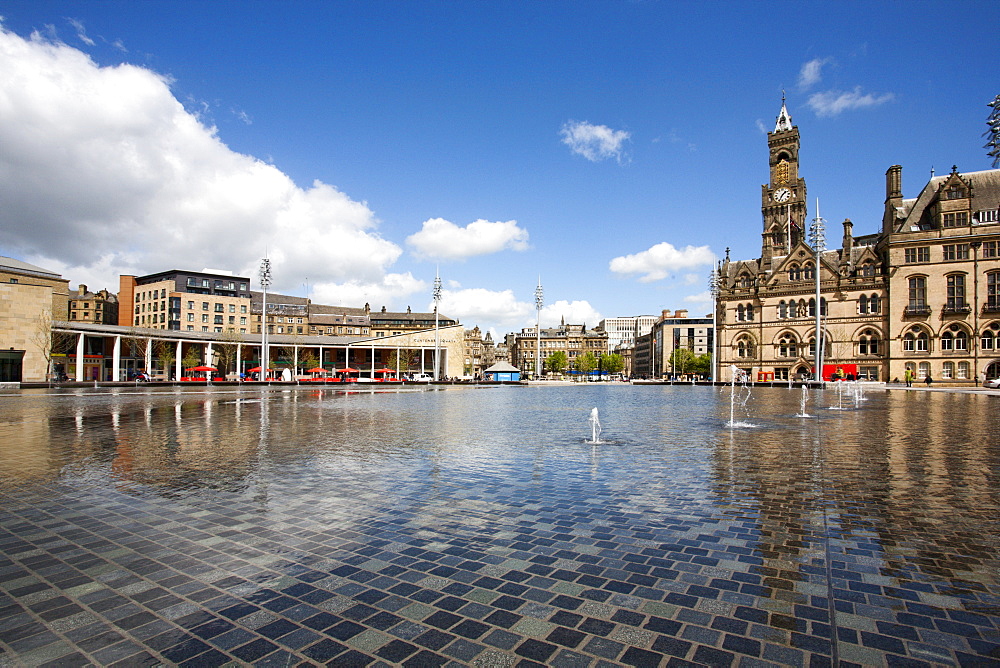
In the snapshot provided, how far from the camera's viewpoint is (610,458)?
10750mm

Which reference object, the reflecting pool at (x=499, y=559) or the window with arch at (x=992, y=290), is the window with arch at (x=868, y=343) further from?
the reflecting pool at (x=499, y=559)

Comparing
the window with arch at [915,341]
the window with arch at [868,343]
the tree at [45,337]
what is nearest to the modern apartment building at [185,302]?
the tree at [45,337]

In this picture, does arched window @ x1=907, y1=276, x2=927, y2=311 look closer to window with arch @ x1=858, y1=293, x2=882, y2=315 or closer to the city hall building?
the city hall building

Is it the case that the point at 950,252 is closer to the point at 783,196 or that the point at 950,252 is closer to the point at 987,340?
the point at 987,340

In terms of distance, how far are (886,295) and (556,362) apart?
323 ft

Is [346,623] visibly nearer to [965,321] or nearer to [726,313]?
[965,321]

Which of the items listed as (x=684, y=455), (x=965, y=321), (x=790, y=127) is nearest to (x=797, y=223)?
(x=790, y=127)

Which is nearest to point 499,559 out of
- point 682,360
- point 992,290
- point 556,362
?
point 992,290

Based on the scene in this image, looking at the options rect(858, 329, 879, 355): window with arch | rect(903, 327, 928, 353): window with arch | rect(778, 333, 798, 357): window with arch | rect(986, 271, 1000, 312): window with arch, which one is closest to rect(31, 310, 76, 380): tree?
rect(778, 333, 798, 357): window with arch

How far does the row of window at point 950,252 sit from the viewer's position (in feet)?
189

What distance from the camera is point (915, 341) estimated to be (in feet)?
203

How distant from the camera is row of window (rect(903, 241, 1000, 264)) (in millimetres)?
57625

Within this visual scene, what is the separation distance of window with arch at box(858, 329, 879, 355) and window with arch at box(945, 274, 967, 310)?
27.5 feet

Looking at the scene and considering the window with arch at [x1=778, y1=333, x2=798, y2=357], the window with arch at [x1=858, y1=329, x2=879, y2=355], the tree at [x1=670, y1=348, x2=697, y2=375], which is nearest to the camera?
the window with arch at [x1=858, y1=329, x2=879, y2=355]
